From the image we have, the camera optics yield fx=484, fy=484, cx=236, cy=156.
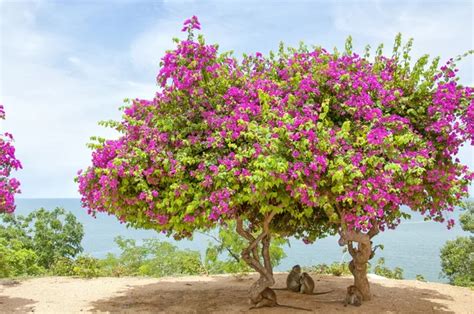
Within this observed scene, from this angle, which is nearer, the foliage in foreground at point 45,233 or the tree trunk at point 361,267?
the tree trunk at point 361,267

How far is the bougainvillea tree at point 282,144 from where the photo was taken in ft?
28.5

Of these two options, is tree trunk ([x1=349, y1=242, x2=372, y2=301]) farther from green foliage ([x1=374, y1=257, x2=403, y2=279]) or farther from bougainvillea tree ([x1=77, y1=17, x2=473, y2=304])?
green foliage ([x1=374, y1=257, x2=403, y2=279])

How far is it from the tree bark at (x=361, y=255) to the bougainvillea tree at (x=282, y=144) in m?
0.08

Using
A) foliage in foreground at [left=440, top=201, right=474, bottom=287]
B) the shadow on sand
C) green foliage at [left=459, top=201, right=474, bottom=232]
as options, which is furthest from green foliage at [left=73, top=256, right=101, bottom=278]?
green foliage at [left=459, top=201, right=474, bottom=232]

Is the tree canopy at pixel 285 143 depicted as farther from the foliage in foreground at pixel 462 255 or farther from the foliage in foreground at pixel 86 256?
the foliage in foreground at pixel 462 255

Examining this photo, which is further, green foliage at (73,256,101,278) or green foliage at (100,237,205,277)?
green foliage at (100,237,205,277)

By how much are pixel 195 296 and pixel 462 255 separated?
14.3 meters

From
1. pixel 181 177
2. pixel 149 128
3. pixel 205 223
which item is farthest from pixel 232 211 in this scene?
pixel 149 128

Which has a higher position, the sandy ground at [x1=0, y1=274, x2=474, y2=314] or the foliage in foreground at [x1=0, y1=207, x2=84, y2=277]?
the foliage in foreground at [x1=0, y1=207, x2=84, y2=277]

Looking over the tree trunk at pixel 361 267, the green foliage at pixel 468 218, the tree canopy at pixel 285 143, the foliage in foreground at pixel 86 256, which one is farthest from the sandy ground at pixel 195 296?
the green foliage at pixel 468 218

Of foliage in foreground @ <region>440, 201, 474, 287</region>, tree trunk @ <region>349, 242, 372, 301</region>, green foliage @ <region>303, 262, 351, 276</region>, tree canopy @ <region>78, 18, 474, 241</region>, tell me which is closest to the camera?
tree canopy @ <region>78, 18, 474, 241</region>

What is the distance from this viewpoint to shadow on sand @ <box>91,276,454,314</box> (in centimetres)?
1136

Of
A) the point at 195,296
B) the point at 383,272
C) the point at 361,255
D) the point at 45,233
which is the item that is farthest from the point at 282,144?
the point at 45,233

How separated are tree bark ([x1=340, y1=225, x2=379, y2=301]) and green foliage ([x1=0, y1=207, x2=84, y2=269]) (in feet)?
63.0
